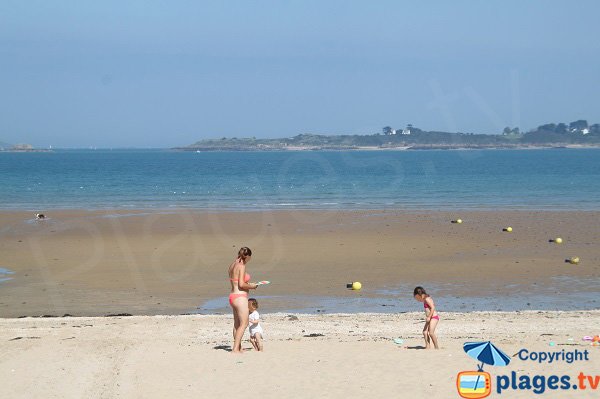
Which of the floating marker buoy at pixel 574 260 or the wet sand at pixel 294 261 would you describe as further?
the floating marker buoy at pixel 574 260

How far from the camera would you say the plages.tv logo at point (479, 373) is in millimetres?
9680

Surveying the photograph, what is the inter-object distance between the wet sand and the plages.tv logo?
4.60 m

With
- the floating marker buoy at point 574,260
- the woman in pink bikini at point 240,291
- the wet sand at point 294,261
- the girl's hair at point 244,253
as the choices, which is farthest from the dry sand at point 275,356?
the floating marker buoy at point 574,260

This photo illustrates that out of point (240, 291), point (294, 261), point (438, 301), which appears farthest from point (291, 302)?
point (240, 291)

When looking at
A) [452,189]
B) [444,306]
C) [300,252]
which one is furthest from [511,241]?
[452,189]

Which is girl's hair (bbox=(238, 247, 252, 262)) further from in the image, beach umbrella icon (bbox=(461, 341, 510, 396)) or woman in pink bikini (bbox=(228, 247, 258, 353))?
beach umbrella icon (bbox=(461, 341, 510, 396))

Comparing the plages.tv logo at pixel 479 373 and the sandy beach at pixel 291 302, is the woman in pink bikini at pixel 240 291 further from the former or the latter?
the plages.tv logo at pixel 479 373

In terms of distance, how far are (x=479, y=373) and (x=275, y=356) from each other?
112 inches

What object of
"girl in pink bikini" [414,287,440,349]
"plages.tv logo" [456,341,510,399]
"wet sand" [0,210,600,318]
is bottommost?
"plages.tv logo" [456,341,510,399]

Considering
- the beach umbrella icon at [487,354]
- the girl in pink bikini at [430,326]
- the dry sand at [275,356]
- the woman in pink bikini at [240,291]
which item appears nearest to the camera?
the dry sand at [275,356]

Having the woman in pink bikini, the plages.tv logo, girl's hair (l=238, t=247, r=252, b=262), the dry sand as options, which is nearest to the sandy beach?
the dry sand

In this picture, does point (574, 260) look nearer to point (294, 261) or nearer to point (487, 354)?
point (294, 261)

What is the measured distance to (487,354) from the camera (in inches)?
424

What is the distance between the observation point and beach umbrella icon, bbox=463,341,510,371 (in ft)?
34.9
